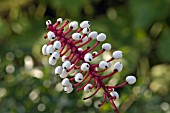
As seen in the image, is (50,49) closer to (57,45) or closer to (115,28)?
(57,45)

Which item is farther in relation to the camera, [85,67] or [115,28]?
[115,28]

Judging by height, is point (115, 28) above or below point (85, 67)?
below

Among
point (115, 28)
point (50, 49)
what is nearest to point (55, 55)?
point (50, 49)

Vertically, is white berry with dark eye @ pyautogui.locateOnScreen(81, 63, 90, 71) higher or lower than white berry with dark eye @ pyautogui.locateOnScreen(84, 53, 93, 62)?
lower

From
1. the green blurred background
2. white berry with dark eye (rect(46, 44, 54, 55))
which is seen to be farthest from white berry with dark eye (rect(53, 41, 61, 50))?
the green blurred background

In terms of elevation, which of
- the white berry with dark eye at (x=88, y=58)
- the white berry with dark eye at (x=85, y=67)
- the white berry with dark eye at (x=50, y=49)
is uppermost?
the white berry with dark eye at (x=50, y=49)

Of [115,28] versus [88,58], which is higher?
[88,58]

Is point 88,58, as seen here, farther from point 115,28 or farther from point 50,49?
point 115,28

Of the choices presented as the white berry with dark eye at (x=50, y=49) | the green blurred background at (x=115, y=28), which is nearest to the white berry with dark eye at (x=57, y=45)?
the white berry with dark eye at (x=50, y=49)

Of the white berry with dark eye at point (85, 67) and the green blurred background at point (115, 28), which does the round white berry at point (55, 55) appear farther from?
the green blurred background at point (115, 28)

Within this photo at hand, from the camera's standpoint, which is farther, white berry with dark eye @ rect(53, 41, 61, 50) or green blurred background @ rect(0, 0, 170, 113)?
green blurred background @ rect(0, 0, 170, 113)

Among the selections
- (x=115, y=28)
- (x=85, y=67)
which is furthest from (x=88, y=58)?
(x=115, y=28)

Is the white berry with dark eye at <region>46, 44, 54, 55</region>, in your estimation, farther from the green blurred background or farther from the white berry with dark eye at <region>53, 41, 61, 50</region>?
the green blurred background
